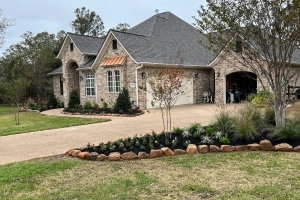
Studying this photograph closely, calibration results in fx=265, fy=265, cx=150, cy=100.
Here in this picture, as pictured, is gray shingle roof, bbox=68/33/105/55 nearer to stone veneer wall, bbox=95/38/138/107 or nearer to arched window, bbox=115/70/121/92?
stone veneer wall, bbox=95/38/138/107

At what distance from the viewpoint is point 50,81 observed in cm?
2994

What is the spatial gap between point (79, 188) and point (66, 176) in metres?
0.76

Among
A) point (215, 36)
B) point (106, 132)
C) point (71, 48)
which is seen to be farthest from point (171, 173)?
point (71, 48)

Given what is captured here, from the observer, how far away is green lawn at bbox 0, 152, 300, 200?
13.2 feet

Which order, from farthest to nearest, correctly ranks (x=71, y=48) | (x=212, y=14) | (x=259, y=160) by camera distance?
(x=71, y=48), (x=212, y=14), (x=259, y=160)

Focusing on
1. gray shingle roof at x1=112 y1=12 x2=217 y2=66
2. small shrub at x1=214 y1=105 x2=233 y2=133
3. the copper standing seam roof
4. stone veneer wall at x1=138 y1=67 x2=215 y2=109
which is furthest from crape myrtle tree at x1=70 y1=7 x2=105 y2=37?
small shrub at x1=214 y1=105 x2=233 y2=133

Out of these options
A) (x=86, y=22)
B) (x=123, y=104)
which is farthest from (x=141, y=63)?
(x=86, y=22)

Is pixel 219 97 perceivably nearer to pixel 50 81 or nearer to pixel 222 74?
pixel 222 74

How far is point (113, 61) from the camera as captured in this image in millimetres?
17609

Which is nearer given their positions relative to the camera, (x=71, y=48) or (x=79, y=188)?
(x=79, y=188)

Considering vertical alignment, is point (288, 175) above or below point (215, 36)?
below

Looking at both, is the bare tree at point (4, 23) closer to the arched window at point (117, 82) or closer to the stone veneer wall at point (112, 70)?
the stone veneer wall at point (112, 70)

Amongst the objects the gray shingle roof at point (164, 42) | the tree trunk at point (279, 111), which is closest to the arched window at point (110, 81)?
the gray shingle roof at point (164, 42)

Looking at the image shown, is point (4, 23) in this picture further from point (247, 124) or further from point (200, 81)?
point (247, 124)
